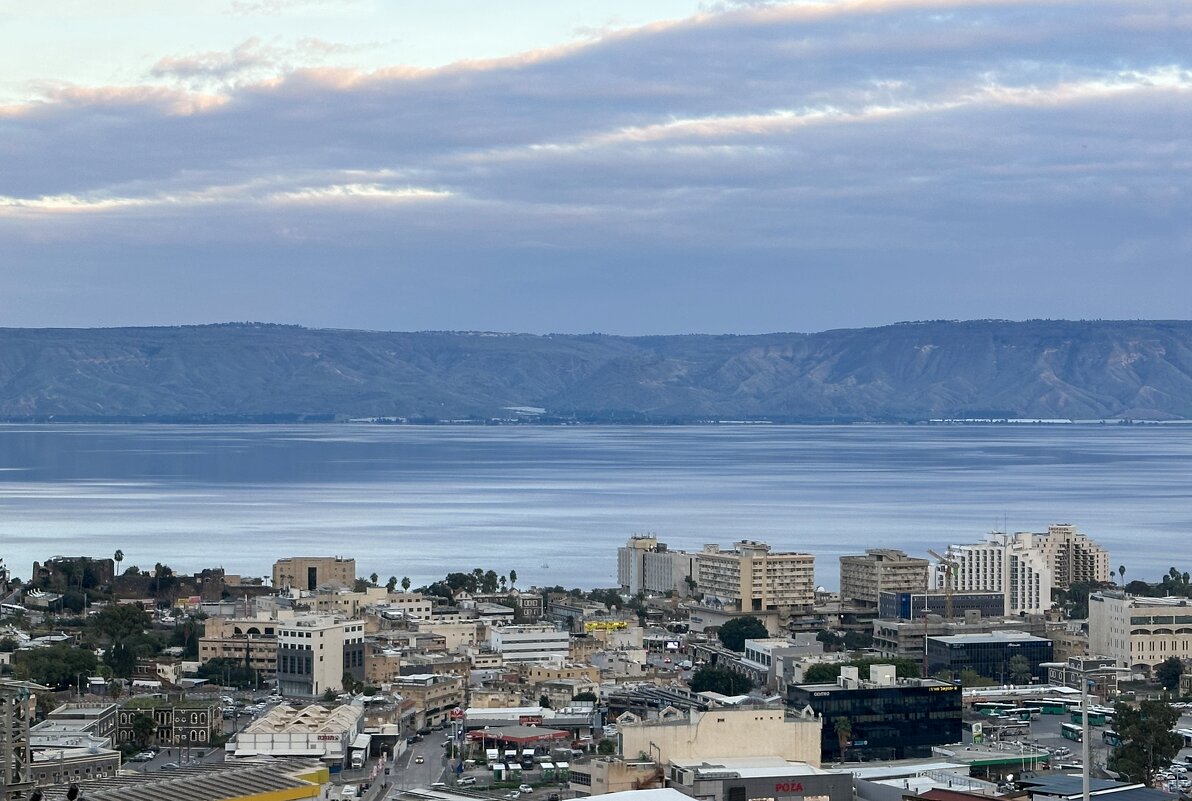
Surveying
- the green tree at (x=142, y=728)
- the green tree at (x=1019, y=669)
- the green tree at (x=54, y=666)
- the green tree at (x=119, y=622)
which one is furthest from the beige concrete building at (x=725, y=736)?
the green tree at (x=119, y=622)

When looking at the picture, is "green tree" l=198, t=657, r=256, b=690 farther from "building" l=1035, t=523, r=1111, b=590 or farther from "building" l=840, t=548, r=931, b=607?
"building" l=1035, t=523, r=1111, b=590

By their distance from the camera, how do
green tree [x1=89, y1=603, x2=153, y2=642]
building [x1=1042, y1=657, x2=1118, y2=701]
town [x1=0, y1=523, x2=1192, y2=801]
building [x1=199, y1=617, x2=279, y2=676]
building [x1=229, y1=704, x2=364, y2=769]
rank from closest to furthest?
1. town [x1=0, y1=523, x2=1192, y2=801]
2. building [x1=229, y1=704, x2=364, y2=769]
3. building [x1=1042, y1=657, x2=1118, y2=701]
4. building [x1=199, y1=617, x2=279, y2=676]
5. green tree [x1=89, y1=603, x2=153, y2=642]

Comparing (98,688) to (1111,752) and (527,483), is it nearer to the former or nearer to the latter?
(1111,752)

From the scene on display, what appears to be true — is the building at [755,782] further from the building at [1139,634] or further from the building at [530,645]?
the building at [1139,634]

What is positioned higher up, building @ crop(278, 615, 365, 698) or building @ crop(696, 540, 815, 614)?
building @ crop(696, 540, 815, 614)

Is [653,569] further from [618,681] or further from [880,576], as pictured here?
[618,681]

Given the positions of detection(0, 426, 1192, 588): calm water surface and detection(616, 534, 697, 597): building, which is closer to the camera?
detection(616, 534, 697, 597): building

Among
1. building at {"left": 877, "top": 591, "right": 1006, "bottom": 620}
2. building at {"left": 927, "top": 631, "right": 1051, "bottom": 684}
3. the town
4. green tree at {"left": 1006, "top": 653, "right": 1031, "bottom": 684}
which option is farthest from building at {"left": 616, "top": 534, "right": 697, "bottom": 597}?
green tree at {"left": 1006, "top": 653, "right": 1031, "bottom": 684}
